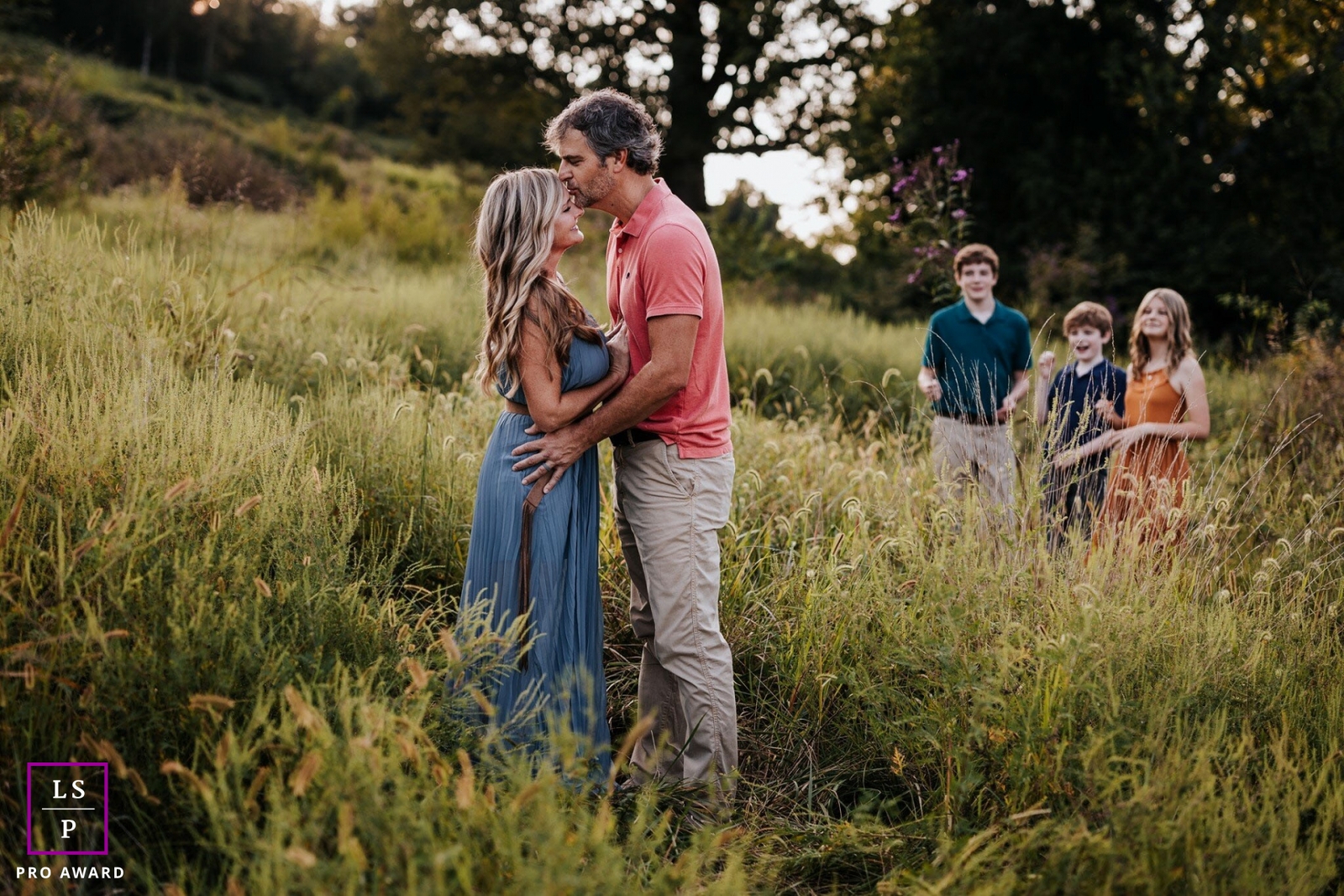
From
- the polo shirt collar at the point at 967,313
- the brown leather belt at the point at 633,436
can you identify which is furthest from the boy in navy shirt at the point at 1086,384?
the brown leather belt at the point at 633,436

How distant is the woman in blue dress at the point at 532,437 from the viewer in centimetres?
305

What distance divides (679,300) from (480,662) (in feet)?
4.51

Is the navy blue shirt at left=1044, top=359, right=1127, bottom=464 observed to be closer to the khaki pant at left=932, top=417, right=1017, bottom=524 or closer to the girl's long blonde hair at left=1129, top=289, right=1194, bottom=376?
the girl's long blonde hair at left=1129, top=289, right=1194, bottom=376

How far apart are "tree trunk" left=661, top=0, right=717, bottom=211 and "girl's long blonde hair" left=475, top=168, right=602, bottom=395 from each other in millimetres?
14810

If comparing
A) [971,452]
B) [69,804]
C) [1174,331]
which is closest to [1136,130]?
[1174,331]

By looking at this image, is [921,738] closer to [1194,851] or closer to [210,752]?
[1194,851]

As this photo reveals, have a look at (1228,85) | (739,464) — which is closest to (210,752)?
(739,464)

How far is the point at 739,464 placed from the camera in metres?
5.20

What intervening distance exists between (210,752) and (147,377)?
5.51 ft

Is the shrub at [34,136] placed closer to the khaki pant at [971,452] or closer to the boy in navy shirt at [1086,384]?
the khaki pant at [971,452]

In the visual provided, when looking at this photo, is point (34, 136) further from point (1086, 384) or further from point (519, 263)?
point (1086, 384)

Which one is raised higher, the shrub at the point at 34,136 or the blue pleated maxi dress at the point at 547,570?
the shrub at the point at 34,136

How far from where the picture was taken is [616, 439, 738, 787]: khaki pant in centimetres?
321

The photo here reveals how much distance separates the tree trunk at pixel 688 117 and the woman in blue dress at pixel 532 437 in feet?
48.7
